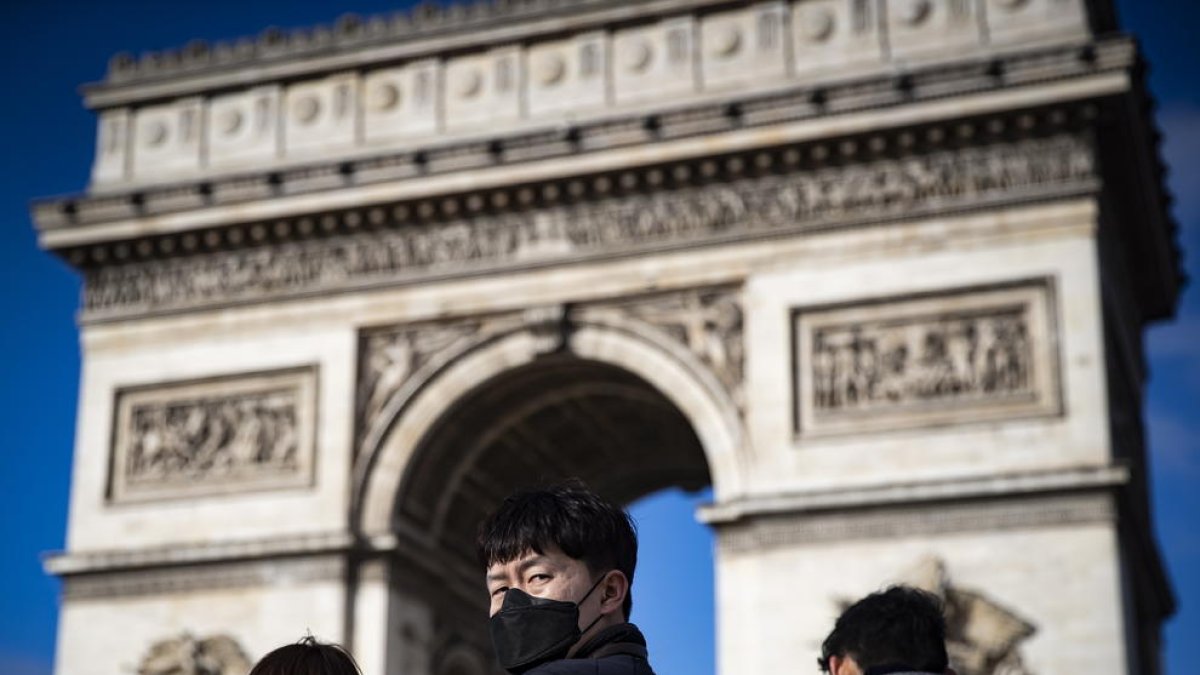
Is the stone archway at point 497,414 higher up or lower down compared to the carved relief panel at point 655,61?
lower down

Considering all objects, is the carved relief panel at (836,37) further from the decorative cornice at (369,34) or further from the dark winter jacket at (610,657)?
the dark winter jacket at (610,657)

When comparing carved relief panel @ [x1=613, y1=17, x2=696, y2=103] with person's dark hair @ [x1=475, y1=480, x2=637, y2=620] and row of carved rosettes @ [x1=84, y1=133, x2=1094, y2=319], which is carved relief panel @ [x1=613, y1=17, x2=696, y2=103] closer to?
row of carved rosettes @ [x1=84, y1=133, x2=1094, y2=319]

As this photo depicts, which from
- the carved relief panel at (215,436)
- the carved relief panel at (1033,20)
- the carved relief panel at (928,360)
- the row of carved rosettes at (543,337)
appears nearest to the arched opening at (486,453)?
the row of carved rosettes at (543,337)

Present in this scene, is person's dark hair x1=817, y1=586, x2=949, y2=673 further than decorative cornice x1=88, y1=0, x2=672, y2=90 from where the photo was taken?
No

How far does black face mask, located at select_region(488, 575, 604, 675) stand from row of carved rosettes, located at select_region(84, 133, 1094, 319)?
1373cm

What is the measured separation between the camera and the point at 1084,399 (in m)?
15.9

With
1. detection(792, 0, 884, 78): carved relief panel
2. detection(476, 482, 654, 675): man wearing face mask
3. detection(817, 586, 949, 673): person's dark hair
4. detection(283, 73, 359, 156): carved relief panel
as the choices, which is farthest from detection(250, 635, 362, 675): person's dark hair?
detection(283, 73, 359, 156): carved relief panel

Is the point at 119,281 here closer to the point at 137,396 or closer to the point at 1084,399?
the point at 137,396

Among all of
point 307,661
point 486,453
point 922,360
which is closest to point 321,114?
point 486,453

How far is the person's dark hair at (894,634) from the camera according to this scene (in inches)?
172

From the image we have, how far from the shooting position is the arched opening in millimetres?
18344

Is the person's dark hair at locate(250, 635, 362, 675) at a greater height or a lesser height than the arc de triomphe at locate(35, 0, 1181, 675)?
lesser

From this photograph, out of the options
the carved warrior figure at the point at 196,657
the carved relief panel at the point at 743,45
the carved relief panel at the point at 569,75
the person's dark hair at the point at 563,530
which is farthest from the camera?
the carved relief panel at the point at 569,75

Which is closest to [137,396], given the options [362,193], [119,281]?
[119,281]
